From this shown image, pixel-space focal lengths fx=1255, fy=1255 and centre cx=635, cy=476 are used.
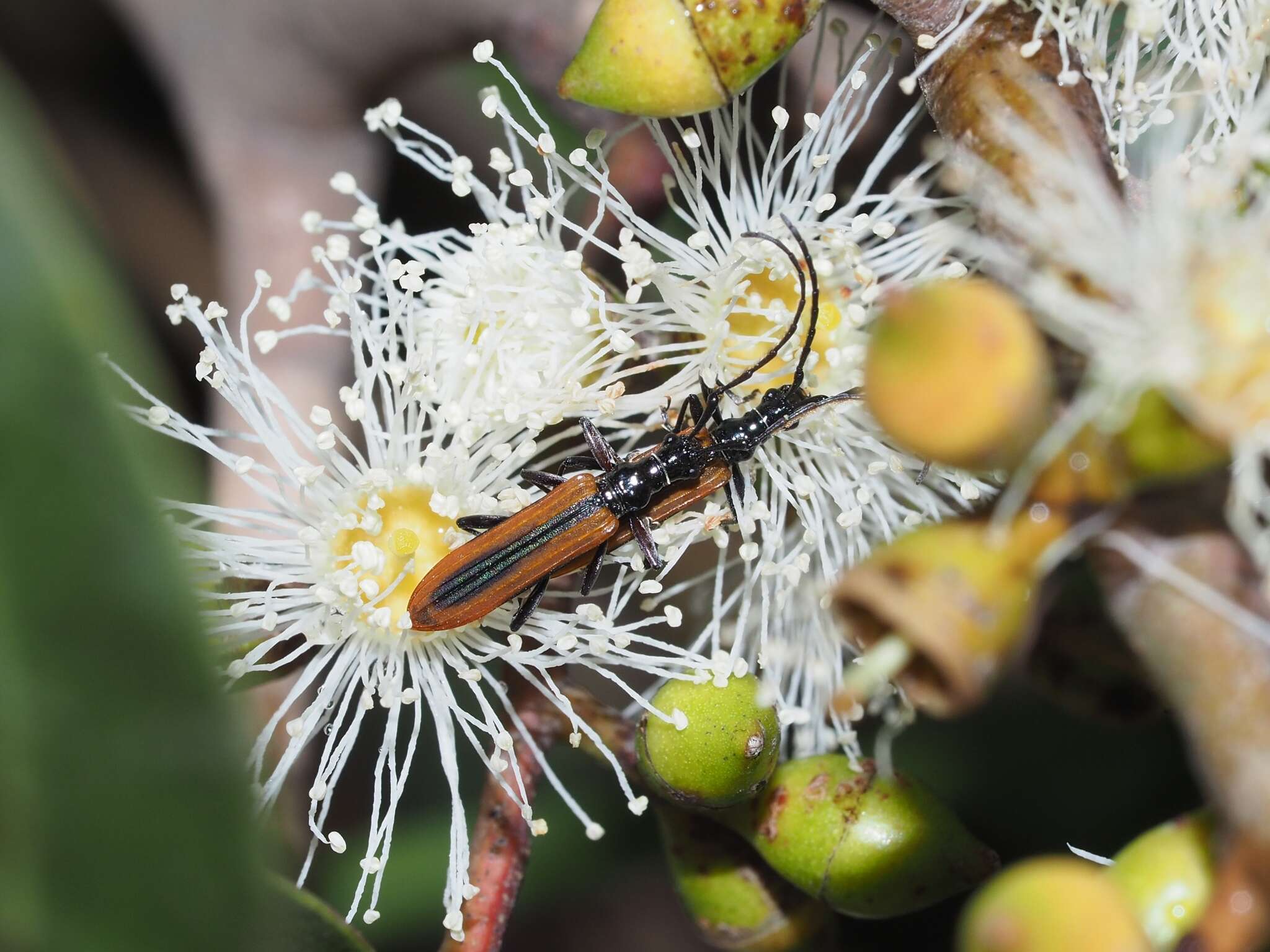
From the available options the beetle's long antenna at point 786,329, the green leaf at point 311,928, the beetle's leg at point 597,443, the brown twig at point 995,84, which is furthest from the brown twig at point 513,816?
the brown twig at point 995,84

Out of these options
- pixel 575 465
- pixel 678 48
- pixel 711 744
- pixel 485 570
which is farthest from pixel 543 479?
pixel 678 48

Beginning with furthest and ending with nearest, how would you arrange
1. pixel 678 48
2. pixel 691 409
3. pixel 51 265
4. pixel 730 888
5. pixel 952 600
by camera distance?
pixel 691 409
pixel 730 888
pixel 678 48
pixel 952 600
pixel 51 265

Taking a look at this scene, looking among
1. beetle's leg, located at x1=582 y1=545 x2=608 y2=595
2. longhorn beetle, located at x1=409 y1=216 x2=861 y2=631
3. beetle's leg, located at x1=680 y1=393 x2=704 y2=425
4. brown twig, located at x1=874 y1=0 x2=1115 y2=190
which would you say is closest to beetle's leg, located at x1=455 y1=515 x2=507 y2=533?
longhorn beetle, located at x1=409 y1=216 x2=861 y2=631

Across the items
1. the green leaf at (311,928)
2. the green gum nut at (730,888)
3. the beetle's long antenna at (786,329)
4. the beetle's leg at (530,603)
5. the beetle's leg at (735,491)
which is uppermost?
the beetle's long antenna at (786,329)

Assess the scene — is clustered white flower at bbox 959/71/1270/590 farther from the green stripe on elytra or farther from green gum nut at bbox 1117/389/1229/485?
the green stripe on elytra

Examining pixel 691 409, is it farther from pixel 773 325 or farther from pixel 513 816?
pixel 513 816

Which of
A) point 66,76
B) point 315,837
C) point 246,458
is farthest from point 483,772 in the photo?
point 66,76

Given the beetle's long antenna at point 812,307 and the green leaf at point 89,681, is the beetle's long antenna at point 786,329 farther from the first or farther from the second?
the green leaf at point 89,681
